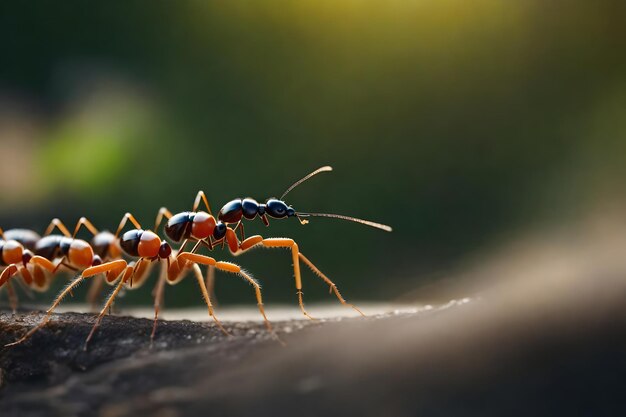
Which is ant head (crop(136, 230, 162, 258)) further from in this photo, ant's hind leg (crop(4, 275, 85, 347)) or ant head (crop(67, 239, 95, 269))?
ant head (crop(67, 239, 95, 269))

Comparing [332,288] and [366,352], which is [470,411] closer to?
[366,352]

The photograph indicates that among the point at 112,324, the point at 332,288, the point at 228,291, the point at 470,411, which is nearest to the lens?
the point at 470,411

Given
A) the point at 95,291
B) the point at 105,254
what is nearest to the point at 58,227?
the point at 105,254

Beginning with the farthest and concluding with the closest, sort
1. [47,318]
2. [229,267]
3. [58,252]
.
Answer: [58,252], [229,267], [47,318]

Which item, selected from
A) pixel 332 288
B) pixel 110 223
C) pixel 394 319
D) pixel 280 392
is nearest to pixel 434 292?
pixel 332 288

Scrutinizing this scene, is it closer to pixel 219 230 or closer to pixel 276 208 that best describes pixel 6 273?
pixel 219 230
